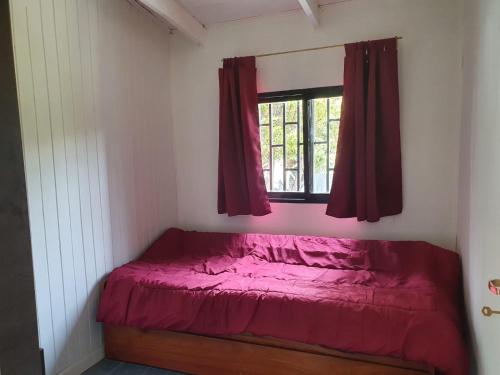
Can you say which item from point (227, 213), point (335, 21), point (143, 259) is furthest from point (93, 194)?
point (335, 21)

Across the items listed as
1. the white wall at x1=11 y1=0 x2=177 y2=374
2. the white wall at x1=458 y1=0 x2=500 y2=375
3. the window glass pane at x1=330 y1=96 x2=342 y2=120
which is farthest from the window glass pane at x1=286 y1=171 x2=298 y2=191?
the white wall at x1=458 y1=0 x2=500 y2=375

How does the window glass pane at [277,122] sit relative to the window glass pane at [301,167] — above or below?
above

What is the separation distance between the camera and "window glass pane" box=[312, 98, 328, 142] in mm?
2766

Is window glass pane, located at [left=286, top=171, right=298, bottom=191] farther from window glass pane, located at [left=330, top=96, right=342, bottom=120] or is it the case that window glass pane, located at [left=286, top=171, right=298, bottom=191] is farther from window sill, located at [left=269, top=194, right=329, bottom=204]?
window glass pane, located at [left=330, top=96, right=342, bottom=120]

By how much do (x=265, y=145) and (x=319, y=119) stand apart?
1.75 ft

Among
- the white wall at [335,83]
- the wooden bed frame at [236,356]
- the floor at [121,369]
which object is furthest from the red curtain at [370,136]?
the floor at [121,369]

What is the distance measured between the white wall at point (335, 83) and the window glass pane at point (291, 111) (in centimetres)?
14

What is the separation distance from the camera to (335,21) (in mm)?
2617

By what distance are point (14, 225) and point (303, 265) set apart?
2063 millimetres

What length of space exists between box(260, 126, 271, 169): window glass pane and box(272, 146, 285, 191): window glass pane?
2.6 inches

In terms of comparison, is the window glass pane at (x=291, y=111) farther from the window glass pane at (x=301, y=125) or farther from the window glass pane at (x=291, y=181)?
the window glass pane at (x=291, y=181)

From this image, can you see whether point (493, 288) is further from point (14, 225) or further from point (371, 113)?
point (371, 113)

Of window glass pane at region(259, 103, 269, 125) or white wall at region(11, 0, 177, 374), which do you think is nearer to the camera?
white wall at region(11, 0, 177, 374)

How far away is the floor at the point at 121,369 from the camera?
212cm
